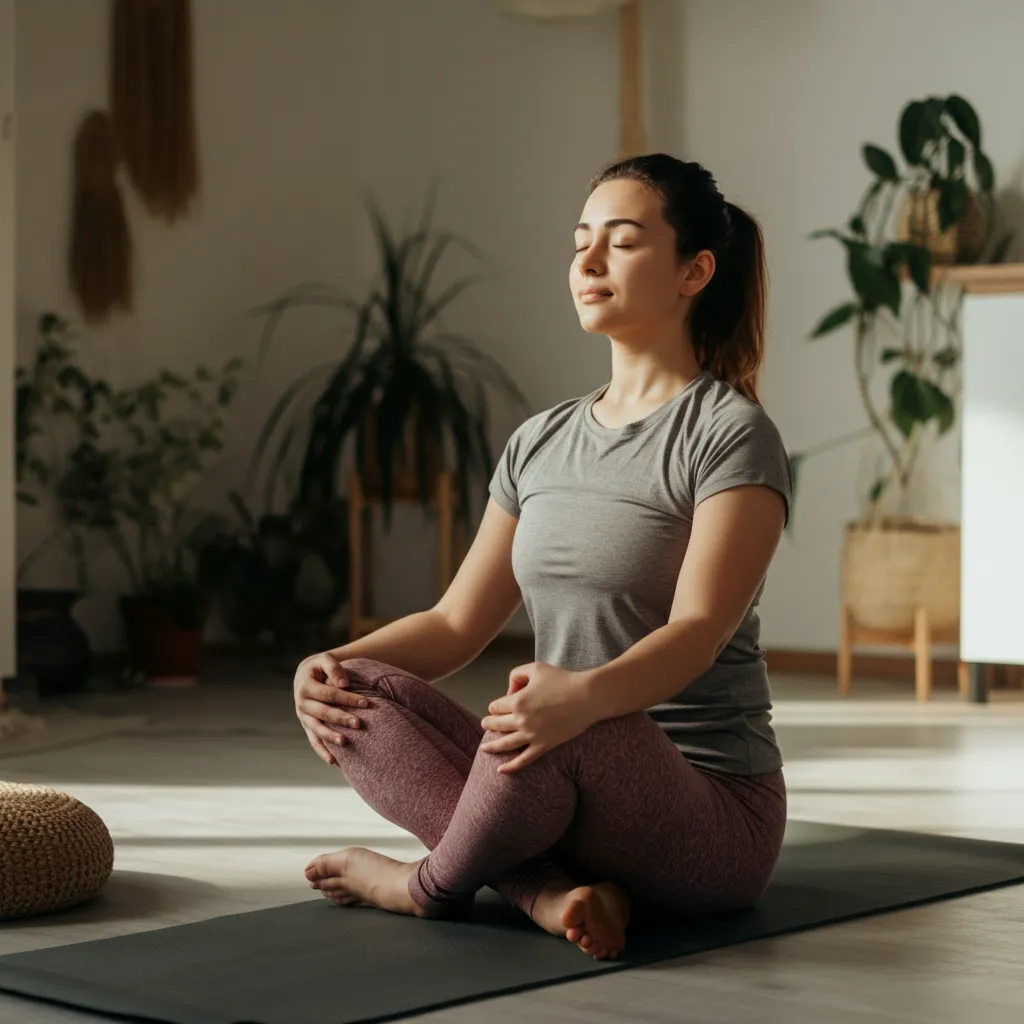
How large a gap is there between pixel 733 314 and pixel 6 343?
10.2 feet

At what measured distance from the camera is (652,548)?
2396mm

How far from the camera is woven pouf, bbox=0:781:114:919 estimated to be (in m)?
2.58

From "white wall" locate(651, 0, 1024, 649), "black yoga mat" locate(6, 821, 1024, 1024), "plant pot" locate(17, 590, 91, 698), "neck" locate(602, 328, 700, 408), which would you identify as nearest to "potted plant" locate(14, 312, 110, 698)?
"plant pot" locate(17, 590, 91, 698)

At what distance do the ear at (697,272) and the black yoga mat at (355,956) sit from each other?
0.77m

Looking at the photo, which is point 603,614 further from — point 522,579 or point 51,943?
point 51,943

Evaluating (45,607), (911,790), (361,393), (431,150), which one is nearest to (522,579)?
(911,790)

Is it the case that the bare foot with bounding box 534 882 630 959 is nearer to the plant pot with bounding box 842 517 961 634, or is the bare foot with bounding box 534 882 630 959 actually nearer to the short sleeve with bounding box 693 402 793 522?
the short sleeve with bounding box 693 402 793 522

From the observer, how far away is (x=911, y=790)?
12.3ft

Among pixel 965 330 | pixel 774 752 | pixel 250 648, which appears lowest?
pixel 250 648

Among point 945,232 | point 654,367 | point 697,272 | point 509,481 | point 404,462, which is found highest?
point 945,232

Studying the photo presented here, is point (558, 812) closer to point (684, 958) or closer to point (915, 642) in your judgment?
point (684, 958)

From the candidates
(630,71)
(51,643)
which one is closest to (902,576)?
(630,71)

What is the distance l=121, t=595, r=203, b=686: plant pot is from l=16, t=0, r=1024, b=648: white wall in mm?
312

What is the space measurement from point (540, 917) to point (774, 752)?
0.37 meters
